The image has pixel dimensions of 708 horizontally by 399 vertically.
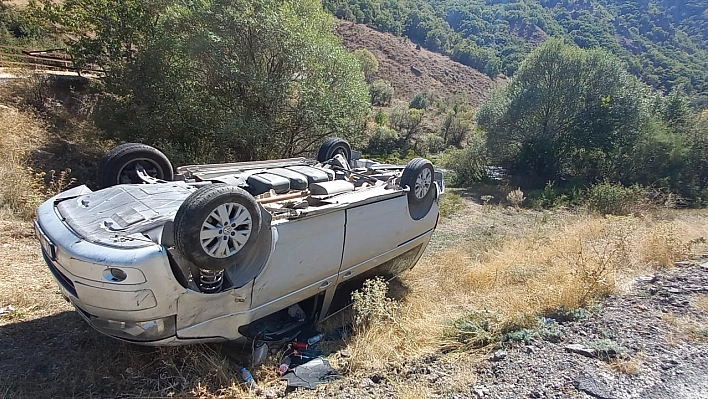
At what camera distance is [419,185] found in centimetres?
464

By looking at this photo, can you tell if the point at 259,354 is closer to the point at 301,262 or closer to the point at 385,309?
the point at 301,262

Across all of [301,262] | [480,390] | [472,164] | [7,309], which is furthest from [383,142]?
[480,390]

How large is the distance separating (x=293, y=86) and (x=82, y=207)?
812cm

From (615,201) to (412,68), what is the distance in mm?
55307

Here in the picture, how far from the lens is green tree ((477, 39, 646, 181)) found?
18.2 m

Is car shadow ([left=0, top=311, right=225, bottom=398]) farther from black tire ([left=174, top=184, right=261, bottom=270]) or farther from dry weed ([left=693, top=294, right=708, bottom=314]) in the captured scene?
dry weed ([left=693, top=294, right=708, bottom=314])

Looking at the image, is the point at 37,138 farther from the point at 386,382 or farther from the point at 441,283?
the point at 386,382

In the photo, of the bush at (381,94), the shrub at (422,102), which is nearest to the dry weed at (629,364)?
the bush at (381,94)

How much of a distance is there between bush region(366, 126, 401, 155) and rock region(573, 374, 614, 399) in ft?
83.4

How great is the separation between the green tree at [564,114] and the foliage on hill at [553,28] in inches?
1859

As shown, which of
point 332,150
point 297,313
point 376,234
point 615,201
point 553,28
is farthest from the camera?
point 553,28

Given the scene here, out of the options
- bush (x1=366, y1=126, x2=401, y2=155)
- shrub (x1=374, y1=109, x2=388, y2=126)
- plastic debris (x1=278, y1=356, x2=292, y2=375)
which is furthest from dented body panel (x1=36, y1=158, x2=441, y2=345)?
shrub (x1=374, y1=109, x2=388, y2=126)

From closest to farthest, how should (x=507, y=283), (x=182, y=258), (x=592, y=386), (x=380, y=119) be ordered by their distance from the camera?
(x=182, y=258) → (x=592, y=386) → (x=507, y=283) → (x=380, y=119)

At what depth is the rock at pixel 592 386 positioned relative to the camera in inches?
110
